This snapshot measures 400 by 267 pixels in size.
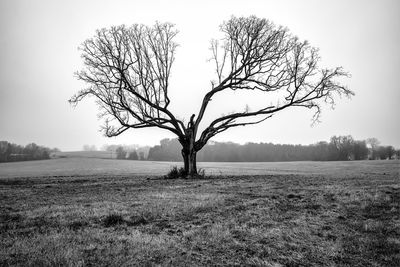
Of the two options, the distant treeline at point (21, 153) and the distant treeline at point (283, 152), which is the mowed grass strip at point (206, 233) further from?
the distant treeline at point (21, 153)

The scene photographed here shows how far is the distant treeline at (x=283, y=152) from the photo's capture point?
10269 cm

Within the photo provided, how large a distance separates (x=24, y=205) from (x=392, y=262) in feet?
36.3

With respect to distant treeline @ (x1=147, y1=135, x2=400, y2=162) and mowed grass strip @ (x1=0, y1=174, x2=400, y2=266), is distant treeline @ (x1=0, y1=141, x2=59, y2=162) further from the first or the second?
mowed grass strip @ (x1=0, y1=174, x2=400, y2=266)

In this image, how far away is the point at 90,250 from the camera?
4898 mm

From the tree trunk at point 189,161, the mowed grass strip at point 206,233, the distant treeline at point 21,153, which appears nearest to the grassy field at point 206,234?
the mowed grass strip at point 206,233

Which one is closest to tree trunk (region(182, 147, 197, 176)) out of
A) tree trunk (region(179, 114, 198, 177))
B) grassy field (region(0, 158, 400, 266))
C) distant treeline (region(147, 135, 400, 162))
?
tree trunk (region(179, 114, 198, 177))

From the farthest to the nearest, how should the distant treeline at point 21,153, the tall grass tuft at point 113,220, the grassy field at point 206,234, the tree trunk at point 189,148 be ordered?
the distant treeline at point 21,153, the tree trunk at point 189,148, the tall grass tuft at point 113,220, the grassy field at point 206,234

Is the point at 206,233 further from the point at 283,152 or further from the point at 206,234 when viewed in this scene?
the point at 283,152

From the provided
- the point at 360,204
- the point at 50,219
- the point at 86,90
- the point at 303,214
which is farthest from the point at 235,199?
the point at 86,90

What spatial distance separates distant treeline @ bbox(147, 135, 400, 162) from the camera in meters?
103

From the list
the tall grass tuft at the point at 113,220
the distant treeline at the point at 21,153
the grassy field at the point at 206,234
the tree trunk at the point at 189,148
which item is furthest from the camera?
the distant treeline at the point at 21,153

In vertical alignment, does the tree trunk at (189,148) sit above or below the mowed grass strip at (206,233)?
above

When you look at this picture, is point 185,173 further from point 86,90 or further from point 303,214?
point 303,214

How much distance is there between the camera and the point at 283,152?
113m
